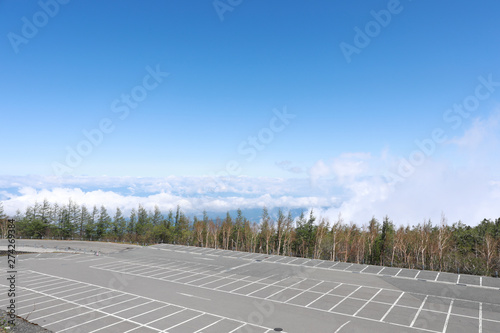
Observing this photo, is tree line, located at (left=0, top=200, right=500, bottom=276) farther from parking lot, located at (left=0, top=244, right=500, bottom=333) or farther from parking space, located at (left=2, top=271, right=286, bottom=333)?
parking space, located at (left=2, top=271, right=286, bottom=333)

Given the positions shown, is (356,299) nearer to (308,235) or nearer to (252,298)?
(252,298)

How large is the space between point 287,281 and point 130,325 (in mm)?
14459

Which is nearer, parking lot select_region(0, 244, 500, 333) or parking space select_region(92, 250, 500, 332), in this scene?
parking lot select_region(0, 244, 500, 333)

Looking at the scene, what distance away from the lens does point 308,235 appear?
5191 cm

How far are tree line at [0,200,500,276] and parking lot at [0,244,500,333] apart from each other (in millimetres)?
10079

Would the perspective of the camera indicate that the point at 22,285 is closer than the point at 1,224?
Yes

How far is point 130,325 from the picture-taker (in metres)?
19.2

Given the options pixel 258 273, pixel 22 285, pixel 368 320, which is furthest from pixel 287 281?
pixel 22 285

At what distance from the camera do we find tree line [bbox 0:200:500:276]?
3938 centimetres

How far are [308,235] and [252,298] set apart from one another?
2896cm

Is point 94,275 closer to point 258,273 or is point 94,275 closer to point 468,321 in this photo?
point 258,273

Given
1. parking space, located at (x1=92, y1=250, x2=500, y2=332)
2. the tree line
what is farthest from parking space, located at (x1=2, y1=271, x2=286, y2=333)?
the tree line

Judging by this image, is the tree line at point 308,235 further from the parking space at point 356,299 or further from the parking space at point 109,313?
the parking space at point 109,313

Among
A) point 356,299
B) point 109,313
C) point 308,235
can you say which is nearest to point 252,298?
point 356,299
